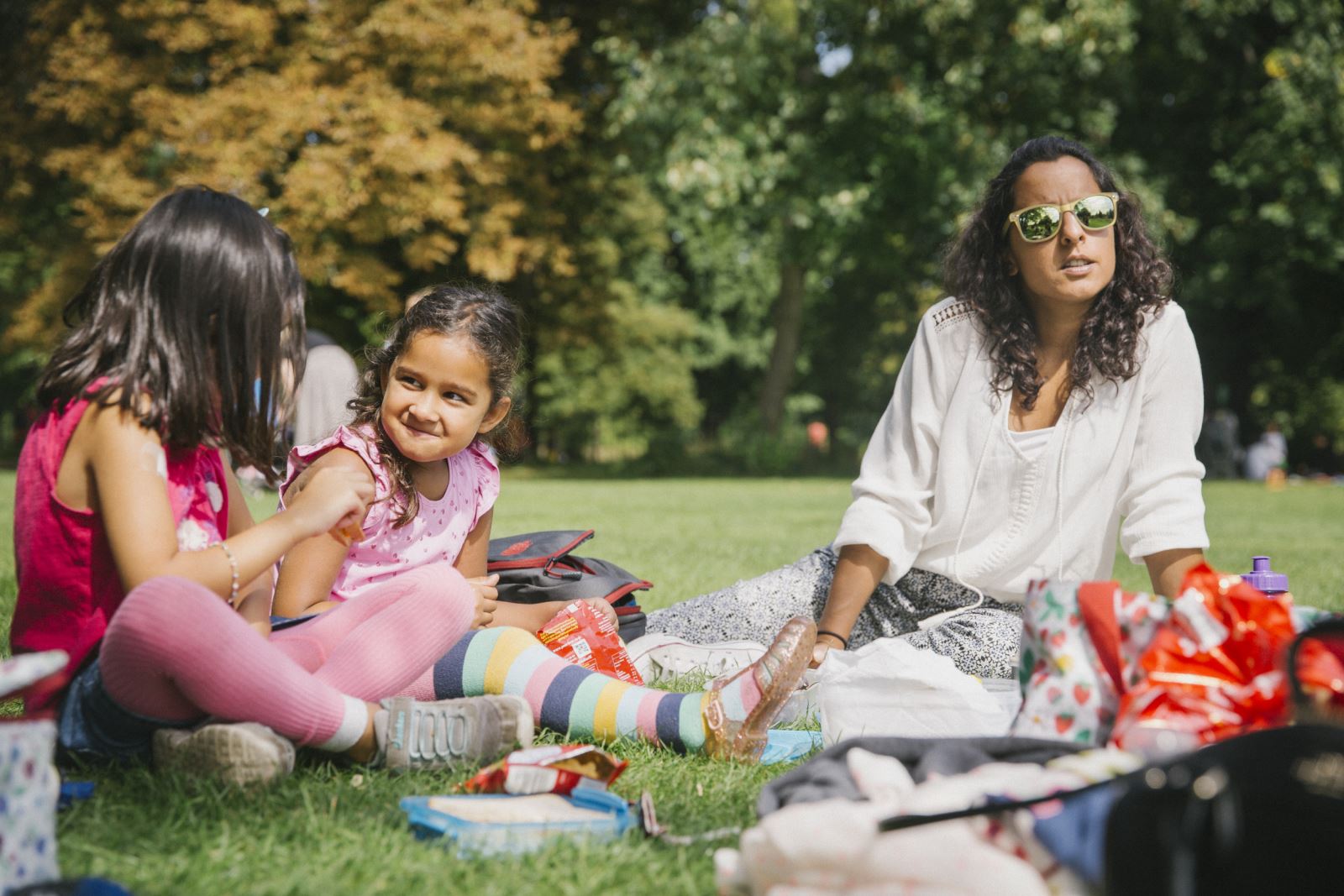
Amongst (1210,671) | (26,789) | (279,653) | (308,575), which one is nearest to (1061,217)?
(1210,671)

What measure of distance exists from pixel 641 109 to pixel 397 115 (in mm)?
3784

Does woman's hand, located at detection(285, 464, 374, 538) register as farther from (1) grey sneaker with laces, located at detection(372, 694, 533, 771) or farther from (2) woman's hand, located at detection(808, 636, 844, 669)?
(2) woman's hand, located at detection(808, 636, 844, 669)

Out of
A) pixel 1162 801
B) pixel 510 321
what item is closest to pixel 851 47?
pixel 510 321

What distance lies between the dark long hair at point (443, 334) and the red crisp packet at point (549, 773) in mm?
1259

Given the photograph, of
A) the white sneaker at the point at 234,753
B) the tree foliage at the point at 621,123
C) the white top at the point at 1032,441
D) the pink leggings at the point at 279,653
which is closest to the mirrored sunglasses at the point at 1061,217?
the white top at the point at 1032,441

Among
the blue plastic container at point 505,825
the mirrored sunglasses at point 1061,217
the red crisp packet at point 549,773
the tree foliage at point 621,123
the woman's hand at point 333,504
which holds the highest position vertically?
the tree foliage at point 621,123

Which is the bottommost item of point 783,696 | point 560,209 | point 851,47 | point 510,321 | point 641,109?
point 783,696

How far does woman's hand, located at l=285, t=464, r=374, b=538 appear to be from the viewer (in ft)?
8.13

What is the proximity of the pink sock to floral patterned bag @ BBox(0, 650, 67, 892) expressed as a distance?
409 millimetres

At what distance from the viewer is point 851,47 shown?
2034 centimetres

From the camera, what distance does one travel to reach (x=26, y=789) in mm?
1736

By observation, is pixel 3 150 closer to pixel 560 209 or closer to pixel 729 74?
pixel 560 209

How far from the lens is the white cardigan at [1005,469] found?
3.65m

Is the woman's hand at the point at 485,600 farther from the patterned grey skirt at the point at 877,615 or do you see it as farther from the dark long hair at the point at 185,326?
the dark long hair at the point at 185,326
